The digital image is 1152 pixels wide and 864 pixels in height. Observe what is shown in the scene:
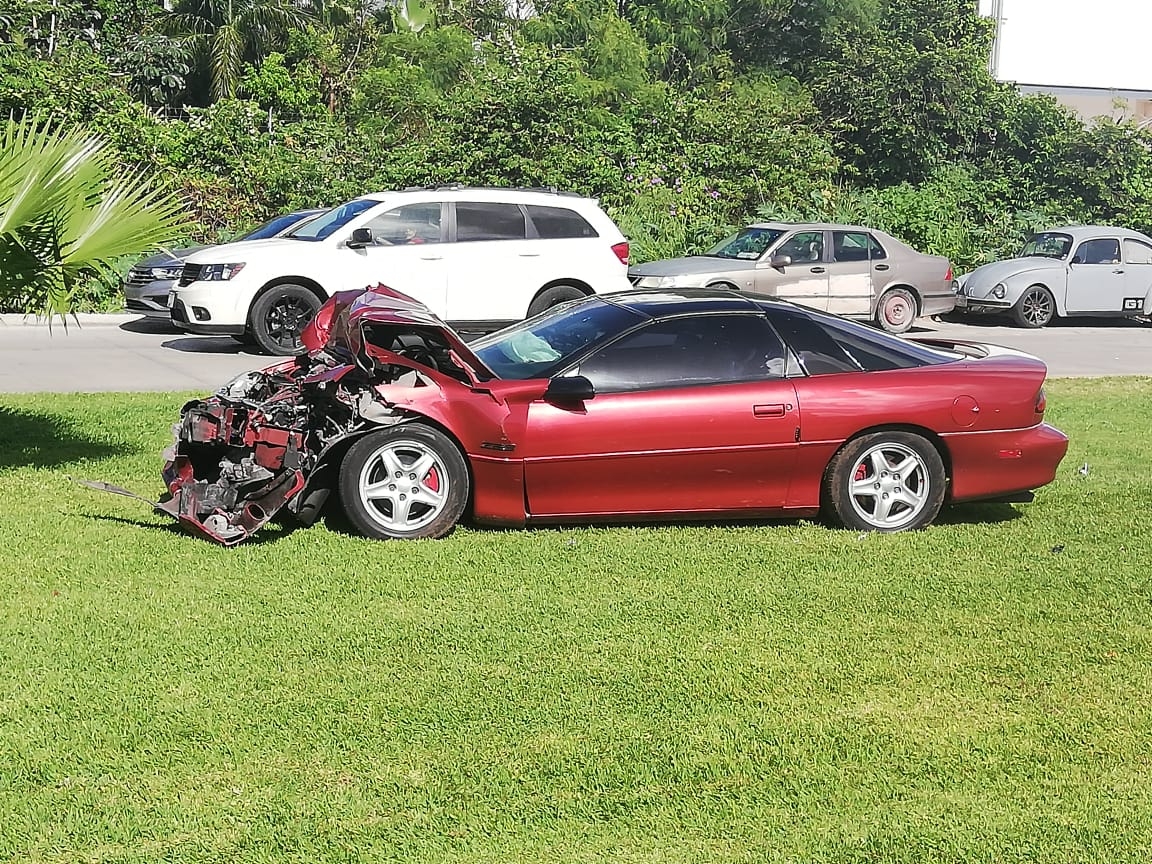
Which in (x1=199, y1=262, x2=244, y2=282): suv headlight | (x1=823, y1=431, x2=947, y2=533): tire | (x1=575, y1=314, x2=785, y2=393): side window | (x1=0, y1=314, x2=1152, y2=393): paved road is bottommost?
(x1=823, y1=431, x2=947, y2=533): tire

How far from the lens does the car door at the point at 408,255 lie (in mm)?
14812

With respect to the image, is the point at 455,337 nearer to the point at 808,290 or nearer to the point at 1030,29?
the point at 808,290

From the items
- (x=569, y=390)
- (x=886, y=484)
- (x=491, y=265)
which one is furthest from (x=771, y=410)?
(x=491, y=265)

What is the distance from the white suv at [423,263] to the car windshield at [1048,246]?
32.4 feet

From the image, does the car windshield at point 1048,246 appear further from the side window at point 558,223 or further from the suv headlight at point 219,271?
the suv headlight at point 219,271

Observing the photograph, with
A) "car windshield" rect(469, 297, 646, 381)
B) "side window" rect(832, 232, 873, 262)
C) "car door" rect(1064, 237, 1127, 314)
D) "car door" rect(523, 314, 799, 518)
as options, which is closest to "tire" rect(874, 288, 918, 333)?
"side window" rect(832, 232, 873, 262)

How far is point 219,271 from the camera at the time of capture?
48.0 ft

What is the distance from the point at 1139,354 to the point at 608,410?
1334cm

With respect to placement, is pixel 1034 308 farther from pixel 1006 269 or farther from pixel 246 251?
pixel 246 251

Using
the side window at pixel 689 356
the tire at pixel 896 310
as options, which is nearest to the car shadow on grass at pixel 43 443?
the side window at pixel 689 356

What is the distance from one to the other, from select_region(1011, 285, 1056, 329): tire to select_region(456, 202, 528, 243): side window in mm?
9749

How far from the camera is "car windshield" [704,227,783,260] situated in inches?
749

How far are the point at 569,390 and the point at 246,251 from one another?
8690 mm

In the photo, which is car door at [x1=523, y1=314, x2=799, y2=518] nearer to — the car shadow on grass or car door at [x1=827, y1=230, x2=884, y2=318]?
the car shadow on grass
